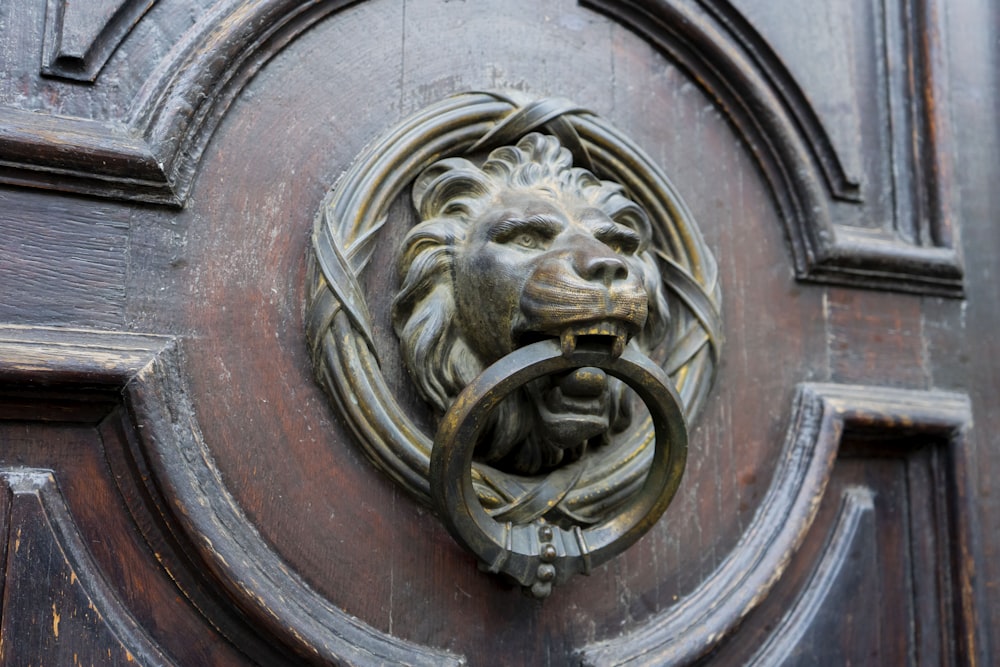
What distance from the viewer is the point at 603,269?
547 millimetres

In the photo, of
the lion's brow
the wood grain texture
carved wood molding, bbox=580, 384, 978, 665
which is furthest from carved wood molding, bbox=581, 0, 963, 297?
the wood grain texture

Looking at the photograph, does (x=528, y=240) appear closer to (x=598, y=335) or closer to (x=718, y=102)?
(x=598, y=335)

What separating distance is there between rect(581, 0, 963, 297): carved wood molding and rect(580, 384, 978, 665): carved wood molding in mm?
107

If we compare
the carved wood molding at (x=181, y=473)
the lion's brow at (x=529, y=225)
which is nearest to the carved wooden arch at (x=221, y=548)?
the carved wood molding at (x=181, y=473)

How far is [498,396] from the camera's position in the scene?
1.78 ft

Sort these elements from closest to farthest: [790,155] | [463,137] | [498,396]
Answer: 1. [498,396]
2. [463,137]
3. [790,155]

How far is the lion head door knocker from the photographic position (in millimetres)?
552

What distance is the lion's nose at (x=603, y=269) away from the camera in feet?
1.80

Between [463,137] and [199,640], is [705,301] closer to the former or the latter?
[463,137]

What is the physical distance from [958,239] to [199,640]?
0.70 m

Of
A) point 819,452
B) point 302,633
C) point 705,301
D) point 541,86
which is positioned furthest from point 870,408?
point 302,633

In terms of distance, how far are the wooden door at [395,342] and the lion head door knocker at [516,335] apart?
0.02 metres

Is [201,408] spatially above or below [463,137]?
below

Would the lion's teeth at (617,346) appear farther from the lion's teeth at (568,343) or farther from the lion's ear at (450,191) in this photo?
the lion's ear at (450,191)
